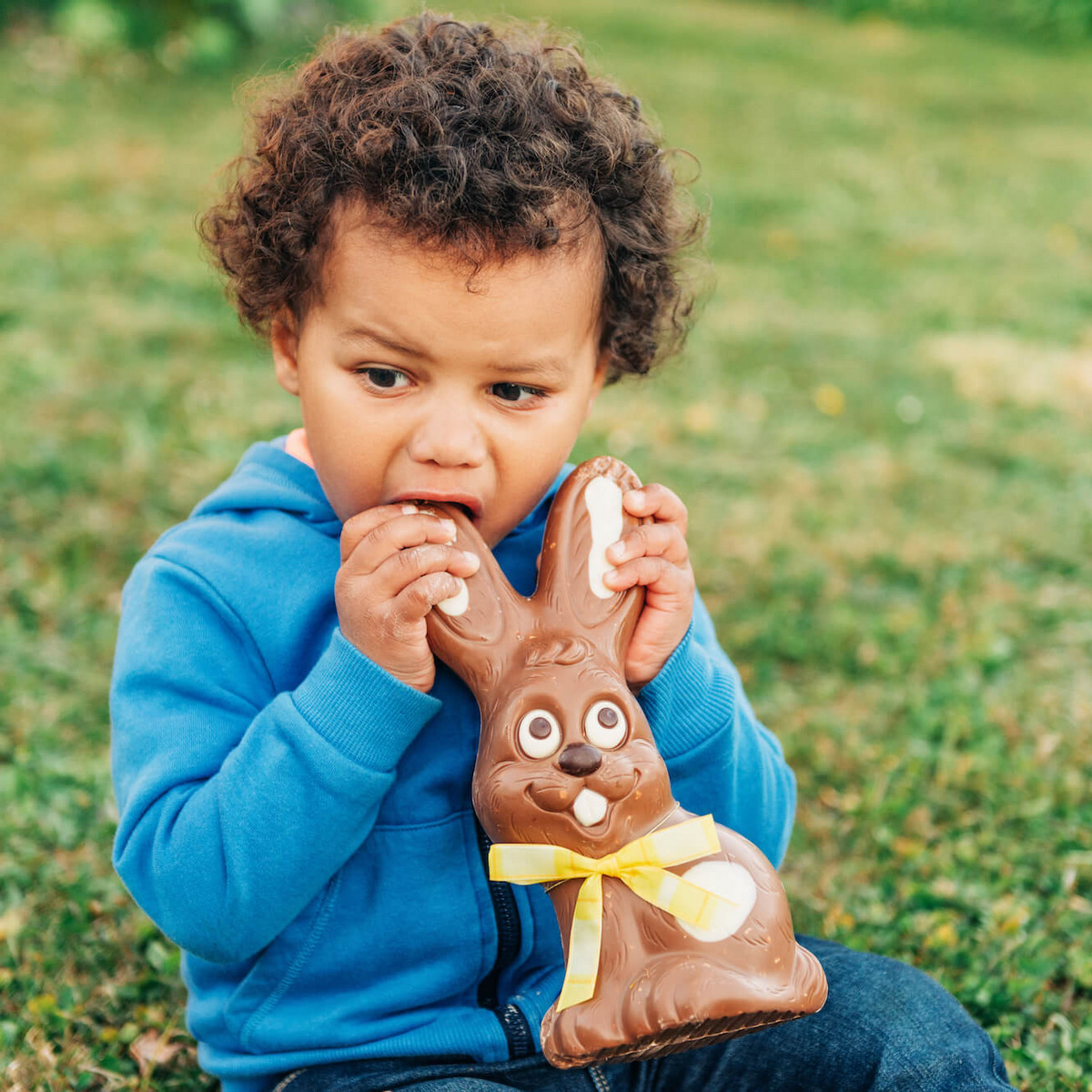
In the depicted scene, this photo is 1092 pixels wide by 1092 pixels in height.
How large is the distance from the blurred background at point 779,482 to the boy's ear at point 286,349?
0.58 metres

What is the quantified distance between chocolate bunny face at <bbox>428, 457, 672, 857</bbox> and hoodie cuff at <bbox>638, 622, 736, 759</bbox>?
5.1 inches

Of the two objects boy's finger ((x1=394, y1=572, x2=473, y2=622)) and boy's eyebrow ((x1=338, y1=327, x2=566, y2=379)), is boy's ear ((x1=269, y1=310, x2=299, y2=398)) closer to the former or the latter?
boy's eyebrow ((x1=338, y1=327, x2=566, y2=379))

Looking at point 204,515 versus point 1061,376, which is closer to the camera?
point 204,515

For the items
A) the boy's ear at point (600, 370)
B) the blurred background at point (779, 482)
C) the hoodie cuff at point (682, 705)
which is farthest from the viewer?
the blurred background at point (779, 482)

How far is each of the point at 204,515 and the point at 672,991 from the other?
1047 millimetres

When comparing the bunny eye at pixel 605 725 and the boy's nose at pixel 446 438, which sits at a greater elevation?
the boy's nose at pixel 446 438

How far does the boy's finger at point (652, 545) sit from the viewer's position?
1.84m

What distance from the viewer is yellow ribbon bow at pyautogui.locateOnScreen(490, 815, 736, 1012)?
161 cm

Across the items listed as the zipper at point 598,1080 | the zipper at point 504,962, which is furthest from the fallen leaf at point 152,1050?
the zipper at point 598,1080

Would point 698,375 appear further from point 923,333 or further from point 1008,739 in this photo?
point 1008,739

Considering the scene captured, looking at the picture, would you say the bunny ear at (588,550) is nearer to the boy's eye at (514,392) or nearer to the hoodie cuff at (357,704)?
the boy's eye at (514,392)

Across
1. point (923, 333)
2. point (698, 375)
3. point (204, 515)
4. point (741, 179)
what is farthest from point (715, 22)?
point (204, 515)

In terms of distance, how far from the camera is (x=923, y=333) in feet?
20.4

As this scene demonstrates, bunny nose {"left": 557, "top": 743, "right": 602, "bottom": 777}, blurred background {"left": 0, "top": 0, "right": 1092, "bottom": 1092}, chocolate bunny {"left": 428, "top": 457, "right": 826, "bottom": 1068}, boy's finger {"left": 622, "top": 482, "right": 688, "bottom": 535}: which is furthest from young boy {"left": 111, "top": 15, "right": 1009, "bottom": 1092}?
blurred background {"left": 0, "top": 0, "right": 1092, "bottom": 1092}
